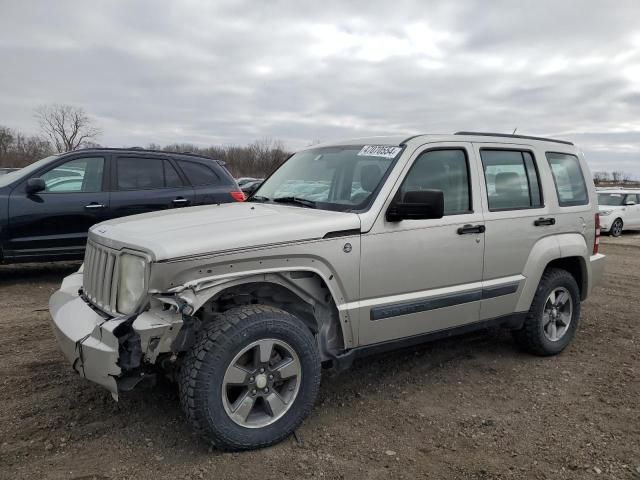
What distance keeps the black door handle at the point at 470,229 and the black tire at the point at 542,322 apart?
40.6 inches

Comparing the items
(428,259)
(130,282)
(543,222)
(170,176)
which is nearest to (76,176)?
(170,176)

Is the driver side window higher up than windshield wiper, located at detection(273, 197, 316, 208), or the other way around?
the driver side window

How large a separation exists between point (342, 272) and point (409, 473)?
122 cm

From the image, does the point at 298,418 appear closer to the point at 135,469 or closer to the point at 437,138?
the point at 135,469

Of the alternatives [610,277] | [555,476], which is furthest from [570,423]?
[610,277]

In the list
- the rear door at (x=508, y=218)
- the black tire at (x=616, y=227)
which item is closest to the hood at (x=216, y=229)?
the rear door at (x=508, y=218)

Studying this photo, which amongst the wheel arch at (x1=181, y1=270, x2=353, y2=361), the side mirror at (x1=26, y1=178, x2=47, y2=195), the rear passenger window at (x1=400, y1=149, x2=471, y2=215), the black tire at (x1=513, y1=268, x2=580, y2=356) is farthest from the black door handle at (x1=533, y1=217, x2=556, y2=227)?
the side mirror at (x1=26, y1=178, x2=47, y2=195)

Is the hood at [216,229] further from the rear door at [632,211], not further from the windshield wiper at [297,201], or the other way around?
the rear door at [632,211]

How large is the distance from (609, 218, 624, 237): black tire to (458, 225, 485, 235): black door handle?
15.8 m

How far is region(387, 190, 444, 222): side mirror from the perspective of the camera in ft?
10.8

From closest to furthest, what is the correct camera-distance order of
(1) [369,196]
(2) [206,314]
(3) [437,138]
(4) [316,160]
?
(2) [206,314], (1) [369,196], (3) [437,138], (4) [316,160]

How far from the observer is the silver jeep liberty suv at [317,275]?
9.33ft

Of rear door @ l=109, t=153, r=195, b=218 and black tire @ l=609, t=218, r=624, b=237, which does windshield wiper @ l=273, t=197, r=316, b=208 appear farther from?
black tire @ l=609, t=218, r=624, b=237

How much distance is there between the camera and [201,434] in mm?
2908
